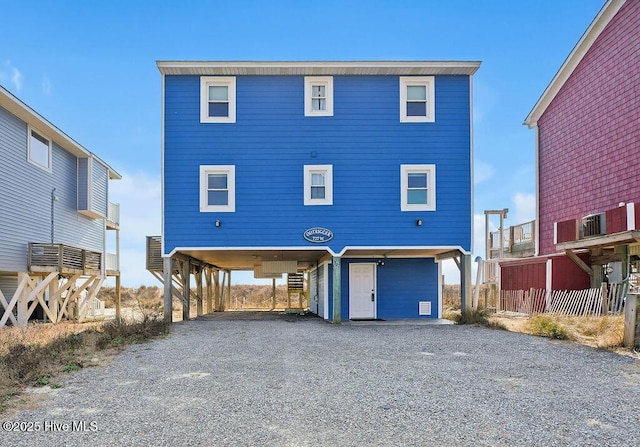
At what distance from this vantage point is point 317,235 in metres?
15.2

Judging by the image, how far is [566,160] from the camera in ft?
63.2

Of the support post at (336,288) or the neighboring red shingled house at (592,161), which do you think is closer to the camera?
the support post at (336,288)

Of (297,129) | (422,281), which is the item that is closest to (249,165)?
(297,129)

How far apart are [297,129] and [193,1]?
16.6 feet

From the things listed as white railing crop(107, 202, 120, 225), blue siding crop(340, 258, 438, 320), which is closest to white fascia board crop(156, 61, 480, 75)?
blue siding crop(340, 258, 438, 320)

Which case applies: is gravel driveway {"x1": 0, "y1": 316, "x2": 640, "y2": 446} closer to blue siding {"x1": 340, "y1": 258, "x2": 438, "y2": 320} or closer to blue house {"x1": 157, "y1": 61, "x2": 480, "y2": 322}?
blue house {"x1": 157, "y1": 61, "x2": 480, "y2": 322}

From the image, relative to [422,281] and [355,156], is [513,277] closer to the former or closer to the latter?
[422,281]

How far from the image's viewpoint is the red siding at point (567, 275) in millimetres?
18750

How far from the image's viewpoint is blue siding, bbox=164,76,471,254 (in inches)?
599

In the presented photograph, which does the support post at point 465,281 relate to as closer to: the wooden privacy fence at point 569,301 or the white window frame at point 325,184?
the wooden privacy fence at point 569,301

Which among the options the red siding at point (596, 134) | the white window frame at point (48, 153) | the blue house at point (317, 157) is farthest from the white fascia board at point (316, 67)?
the white window frame at point (48, 153)

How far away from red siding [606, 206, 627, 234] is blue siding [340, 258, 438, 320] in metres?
5.66

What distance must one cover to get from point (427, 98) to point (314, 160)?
4127 mm

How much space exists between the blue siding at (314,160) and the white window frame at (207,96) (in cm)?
16
